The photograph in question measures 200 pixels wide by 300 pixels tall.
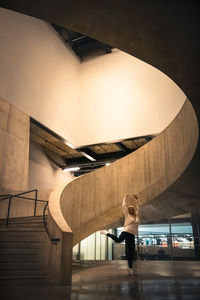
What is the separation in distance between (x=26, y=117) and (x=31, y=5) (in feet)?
35.7

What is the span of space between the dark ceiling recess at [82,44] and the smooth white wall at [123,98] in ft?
1.78

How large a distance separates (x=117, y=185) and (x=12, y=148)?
4970mm

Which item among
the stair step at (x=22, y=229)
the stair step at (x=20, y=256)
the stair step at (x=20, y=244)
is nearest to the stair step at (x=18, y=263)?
the stair step at (x=20, y=256)

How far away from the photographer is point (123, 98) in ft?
56.2

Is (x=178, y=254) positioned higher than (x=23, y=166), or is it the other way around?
(x=23, y=166)

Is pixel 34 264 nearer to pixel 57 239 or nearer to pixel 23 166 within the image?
pixel 57 239

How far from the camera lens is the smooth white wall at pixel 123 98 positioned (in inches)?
613

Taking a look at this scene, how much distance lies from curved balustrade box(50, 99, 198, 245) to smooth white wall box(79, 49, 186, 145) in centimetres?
489

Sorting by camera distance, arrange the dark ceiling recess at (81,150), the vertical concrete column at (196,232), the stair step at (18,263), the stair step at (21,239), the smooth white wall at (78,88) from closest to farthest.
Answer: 1. the stair step at (18,263)
2. the stair step at (21,239)
3. the smooth white wall at (78,88)
4. the vertical concrete column at (196,232)
5. the dark ceiling recess at (81,150)

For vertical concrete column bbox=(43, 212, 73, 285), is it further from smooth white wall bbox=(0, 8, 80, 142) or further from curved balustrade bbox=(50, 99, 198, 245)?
smooth white wall bbox=(0, 8, 80, 142)

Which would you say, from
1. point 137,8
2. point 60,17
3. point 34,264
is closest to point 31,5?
point 60,17

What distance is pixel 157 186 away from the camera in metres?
10.2

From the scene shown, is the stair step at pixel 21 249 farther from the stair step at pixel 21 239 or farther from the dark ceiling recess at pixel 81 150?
the dark ceiling recess at pixel 81 150

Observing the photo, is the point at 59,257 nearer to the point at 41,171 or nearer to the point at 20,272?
the point at 20,272
